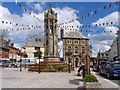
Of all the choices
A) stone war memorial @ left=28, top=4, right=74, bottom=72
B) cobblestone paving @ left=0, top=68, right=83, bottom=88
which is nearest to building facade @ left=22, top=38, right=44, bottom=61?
stone war memorial @ left=28, top=4, right=74, bottom=72

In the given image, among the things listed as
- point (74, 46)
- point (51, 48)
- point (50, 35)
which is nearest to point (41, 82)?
point (51, 48)

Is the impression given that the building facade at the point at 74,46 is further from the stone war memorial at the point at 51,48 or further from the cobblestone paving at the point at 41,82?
the cobblestone paving at the point at 41,82

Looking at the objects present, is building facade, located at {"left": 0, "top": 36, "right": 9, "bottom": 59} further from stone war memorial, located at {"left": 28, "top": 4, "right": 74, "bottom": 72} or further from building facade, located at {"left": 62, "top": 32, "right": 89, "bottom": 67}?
stone war memorial, located at {"left": 28, "top": 4, "right": 74, "bottom": 72}

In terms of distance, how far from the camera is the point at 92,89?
9680 millimetres

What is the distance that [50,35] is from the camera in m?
30.8

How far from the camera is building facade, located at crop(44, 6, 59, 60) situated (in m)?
30.5

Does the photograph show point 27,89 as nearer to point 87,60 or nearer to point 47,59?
point 87,60

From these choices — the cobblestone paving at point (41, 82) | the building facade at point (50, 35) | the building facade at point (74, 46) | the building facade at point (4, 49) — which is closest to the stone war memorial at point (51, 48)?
the building facade at point (50, 35)

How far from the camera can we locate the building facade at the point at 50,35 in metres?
30.5

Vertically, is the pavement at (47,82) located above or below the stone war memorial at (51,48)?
below

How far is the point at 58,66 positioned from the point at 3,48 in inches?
1868

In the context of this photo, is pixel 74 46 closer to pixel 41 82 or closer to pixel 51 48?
pixel 51 48

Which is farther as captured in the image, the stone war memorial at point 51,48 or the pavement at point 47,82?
the stone war memorial at point 51,48

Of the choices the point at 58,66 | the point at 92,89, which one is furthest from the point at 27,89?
the point at 58,66
